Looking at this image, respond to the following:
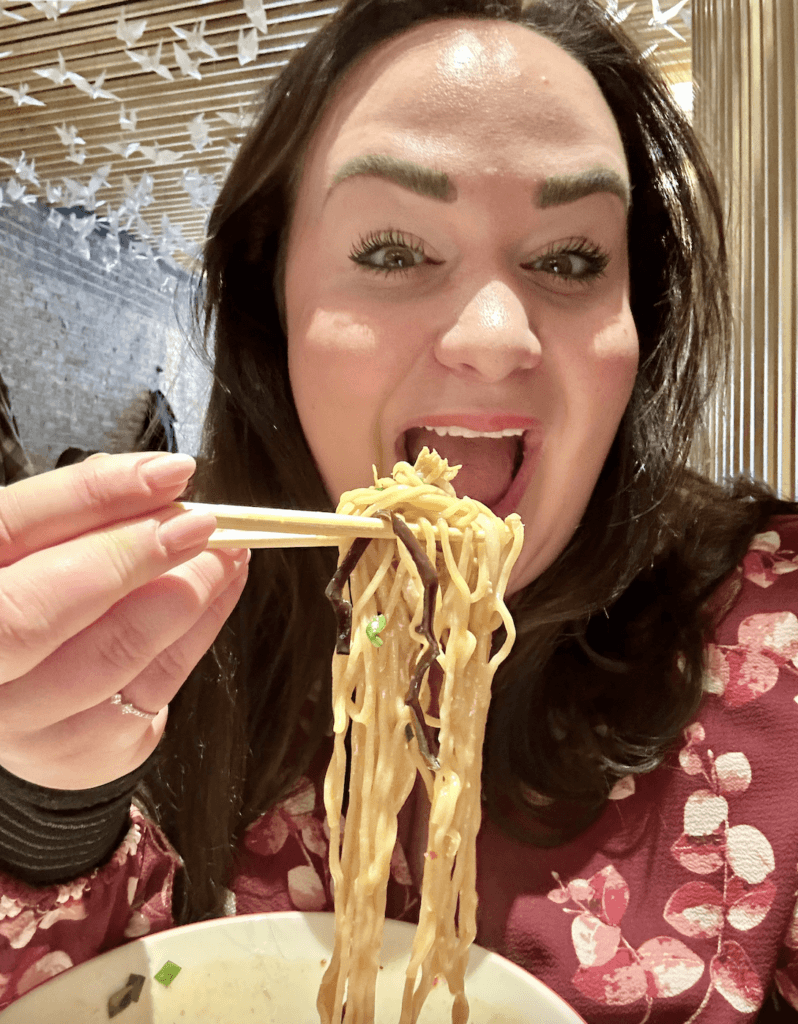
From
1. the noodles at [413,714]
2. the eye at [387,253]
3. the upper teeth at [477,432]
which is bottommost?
the noodles at [413,714]

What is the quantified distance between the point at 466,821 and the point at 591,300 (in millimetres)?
737

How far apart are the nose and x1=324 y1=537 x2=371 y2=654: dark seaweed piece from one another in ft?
1.01

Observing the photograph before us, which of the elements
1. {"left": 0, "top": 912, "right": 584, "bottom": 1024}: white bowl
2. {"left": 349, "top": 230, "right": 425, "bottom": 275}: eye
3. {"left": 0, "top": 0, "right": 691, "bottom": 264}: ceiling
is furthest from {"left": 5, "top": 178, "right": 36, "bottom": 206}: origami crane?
{"left": 0, "top": 912, "right": 584, "bottom": 1024}: white bowl

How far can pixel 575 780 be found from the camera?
955mm

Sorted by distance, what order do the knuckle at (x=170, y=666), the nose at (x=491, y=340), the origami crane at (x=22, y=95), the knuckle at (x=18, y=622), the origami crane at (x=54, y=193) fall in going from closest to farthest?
1. the knuckle at (x=18, y=622)
2. the knuckle at (x=170, y=666)
3. the nose at (x=491, y=340)
4. the origami crane at (x=22, y=95)
5. the origami crane at (x=54, y=193)

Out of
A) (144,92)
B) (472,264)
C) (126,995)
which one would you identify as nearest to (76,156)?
(144,92)

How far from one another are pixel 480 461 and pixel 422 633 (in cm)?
39

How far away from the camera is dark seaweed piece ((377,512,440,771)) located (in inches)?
25.9

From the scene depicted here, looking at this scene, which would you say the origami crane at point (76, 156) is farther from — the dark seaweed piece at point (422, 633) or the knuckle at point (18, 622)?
the knuckle at point (18, 622)

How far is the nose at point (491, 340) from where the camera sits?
85cm

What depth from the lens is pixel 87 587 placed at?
444 mm

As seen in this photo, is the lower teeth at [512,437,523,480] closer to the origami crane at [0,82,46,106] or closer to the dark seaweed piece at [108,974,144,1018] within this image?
the dark seaweed piece at [108,974,144,1018]

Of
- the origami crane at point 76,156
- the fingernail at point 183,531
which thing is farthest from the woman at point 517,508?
the origami crane at point 76,156

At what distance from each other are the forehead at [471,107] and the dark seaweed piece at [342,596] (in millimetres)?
554
